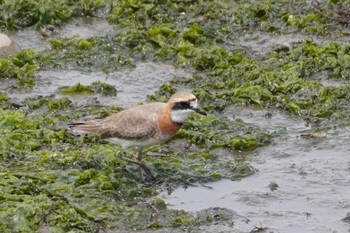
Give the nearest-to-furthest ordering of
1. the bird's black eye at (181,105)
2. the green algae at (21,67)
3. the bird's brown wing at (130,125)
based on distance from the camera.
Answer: the bird's black eye at (181,105), the bird's brown wing at (130,125), the green algae at (21,67)

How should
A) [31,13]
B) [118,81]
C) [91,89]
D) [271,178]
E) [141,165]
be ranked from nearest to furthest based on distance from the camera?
[141,165] < [271,178] < [91,89] < [118,81] < [31,13]

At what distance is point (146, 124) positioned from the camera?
1154 centimetres

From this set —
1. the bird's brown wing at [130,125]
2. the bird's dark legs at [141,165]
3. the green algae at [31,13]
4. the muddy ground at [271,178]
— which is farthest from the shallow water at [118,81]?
the bird's dark legs at [141,165]

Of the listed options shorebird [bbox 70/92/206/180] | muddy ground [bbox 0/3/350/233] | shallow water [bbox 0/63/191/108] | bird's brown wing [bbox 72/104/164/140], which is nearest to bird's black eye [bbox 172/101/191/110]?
shorebird [bbox 70/92/206/180]

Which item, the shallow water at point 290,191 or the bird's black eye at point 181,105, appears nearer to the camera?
the shallow water at point 290,191

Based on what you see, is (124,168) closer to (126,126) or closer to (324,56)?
(126,126)

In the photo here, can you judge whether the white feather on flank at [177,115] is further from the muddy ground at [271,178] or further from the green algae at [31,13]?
the green algae at [31,13]

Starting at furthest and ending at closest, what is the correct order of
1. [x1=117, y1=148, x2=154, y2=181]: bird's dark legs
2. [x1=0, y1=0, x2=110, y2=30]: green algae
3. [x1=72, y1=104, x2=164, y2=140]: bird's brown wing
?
1. [x1=0, y1=0, x2=110, y2=30]: green algae
2. [x1=117, y1=148, x2=154, y2=181]: bird's dark legs
3. [x1=72, y1=104, x2=164, y2=140]: bird's brown wing

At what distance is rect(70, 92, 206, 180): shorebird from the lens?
11430mm

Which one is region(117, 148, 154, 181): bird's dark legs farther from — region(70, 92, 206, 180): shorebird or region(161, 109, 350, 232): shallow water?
region(161, 109, 350, 232): shallow water

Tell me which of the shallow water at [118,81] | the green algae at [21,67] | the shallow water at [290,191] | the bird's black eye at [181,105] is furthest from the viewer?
the green algae at [21,67]

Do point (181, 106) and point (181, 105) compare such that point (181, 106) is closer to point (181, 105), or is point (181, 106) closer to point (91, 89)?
point (181, 105)

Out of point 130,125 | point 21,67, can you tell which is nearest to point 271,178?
point 130,125

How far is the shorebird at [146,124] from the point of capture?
11.4 metres
